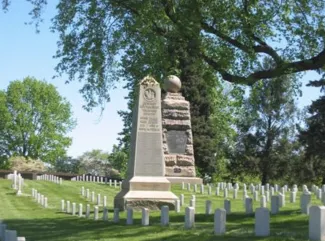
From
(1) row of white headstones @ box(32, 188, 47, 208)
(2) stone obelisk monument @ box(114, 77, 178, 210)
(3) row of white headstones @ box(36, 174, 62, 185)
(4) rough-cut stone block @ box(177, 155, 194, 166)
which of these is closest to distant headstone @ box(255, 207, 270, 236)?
(2) stone obelisk monument @ box(114, 77, 178, 210)

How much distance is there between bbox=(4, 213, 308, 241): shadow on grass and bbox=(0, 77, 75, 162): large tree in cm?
5250

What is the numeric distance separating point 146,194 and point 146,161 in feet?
3.48

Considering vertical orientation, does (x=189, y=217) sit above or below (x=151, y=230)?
above

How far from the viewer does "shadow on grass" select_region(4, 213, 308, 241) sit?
1097 cm

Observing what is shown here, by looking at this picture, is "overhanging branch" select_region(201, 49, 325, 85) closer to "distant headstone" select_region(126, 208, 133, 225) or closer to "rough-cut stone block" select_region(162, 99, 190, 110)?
"distant headstone" select_region(126, 208, 133, 225)

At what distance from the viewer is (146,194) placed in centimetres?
1894

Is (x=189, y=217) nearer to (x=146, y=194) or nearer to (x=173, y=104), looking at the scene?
(x=146, y=194)

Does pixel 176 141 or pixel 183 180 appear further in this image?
pixel 176 141

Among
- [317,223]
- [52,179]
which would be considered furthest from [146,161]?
[52,179]

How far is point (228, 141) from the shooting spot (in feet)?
187

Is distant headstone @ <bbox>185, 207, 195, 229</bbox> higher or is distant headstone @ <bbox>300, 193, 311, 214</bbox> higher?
distant headstone @ <bbox>300, 193, 311, 214</bbox>

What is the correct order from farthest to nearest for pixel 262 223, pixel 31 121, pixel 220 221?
pixel 31 121, pixel 220 221, pixel 262 223

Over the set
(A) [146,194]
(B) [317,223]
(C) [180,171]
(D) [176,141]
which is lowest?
(B) [317,223]

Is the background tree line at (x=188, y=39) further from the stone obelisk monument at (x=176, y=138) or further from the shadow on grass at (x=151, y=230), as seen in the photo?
the stone obelisk monument at (x=176, y=138)
